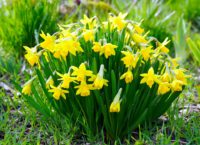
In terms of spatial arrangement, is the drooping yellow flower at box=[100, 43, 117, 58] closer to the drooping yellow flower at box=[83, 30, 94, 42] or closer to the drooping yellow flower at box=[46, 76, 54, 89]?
the drooping yellow flower at box=[83, 30, 94, 42]

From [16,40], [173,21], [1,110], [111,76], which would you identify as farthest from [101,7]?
[111,76]

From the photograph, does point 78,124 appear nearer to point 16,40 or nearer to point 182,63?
point 16,40

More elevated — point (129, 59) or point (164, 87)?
point (129, 59)

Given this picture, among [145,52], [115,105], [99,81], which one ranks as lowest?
[115,105]

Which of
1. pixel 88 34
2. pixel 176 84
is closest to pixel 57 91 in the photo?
pixel 88 34

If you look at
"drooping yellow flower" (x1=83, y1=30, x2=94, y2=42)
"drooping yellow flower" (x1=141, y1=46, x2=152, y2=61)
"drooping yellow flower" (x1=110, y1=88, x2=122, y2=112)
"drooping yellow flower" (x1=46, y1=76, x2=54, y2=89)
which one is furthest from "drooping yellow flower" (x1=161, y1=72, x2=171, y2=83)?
"drooping yellow flower" (x1=46, y1=76, x2=54, y2=89)

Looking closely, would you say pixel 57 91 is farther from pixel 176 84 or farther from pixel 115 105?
pixel 176 84

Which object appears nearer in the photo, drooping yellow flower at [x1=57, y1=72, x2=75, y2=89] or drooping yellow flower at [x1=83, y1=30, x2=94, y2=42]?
drooping yellow flower at [x1=57, y1=72, x2=75, y2=89]
